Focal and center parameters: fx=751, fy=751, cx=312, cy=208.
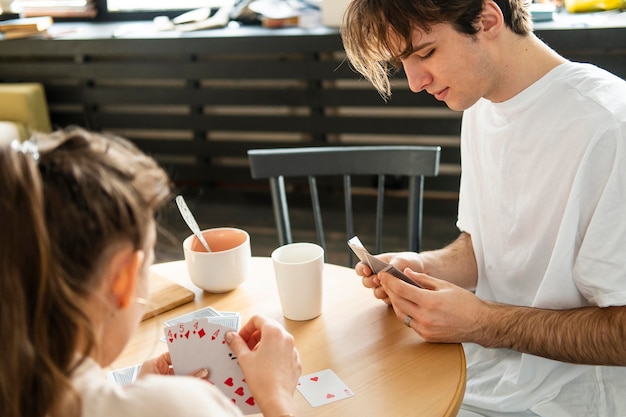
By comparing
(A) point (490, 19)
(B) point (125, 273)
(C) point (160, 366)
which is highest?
(A) point (490, 19)

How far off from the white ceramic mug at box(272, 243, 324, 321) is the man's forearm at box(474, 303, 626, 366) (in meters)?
0.31

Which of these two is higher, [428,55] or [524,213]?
[428,55]

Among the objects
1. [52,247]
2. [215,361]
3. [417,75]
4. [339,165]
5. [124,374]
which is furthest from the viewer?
[339,165]

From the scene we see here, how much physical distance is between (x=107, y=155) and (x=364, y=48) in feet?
2.86

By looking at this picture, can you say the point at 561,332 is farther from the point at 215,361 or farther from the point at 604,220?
the point at 215,361

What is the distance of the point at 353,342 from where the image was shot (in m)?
1.33

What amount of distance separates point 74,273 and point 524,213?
1.00m

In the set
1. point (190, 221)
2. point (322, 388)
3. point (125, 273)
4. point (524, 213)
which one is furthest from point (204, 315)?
point (524, 213)

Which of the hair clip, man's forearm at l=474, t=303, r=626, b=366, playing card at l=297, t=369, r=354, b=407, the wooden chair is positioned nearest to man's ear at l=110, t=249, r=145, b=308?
the hair clip

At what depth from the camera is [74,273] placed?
0.81 meters

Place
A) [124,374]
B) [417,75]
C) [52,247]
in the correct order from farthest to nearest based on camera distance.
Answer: [417,75] → [124,374] → [52,247]

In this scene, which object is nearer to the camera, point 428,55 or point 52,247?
point 52,247

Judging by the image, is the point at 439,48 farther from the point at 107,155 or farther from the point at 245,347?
the point at 107,155

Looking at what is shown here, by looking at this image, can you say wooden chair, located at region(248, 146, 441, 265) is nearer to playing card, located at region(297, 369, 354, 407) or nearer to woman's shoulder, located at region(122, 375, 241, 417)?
playing card, located at region(297, 369, 354, 407)
